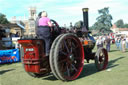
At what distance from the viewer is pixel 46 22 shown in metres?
4.88

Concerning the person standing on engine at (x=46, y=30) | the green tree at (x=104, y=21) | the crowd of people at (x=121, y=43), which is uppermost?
the green tree at (x=104, y=21)

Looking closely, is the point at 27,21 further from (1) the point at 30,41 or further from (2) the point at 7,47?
(1) the point at 30,41

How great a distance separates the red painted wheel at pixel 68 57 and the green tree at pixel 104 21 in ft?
195

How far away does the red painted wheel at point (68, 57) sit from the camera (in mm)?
4547

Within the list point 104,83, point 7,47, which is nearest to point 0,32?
point 7,47

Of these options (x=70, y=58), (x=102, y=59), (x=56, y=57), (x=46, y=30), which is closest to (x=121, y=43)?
(x=102, y=59)

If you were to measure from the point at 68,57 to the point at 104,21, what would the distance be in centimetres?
6415

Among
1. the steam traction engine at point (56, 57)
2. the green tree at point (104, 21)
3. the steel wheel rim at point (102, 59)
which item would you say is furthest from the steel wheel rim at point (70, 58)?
the green tree at point (104, 21)

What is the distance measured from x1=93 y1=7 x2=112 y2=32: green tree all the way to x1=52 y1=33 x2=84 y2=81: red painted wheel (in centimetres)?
5951

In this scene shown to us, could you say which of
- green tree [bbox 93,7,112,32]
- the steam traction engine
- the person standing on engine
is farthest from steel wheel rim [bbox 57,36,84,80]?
green tree [bbox 93,7,112,32]

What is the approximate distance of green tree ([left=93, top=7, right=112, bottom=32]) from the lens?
209 feet

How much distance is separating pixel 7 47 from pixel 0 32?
164cm

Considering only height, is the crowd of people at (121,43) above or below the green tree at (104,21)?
below

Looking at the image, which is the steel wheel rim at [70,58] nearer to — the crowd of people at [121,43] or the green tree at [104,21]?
the crowd of people at [121,43]
